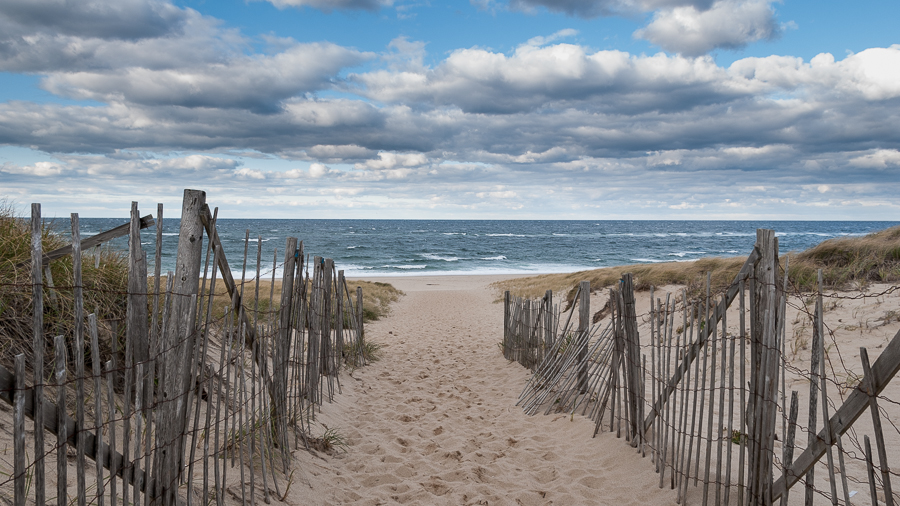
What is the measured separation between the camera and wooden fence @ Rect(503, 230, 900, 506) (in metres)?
2.39

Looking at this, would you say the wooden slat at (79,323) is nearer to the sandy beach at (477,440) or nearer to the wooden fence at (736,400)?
the sandy beach at (477,440)

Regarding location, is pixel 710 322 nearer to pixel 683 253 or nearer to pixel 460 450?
pixel 460 450

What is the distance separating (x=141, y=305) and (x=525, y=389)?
178 inches

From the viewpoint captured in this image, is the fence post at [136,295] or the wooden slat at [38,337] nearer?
the wooden slat at [38,337]

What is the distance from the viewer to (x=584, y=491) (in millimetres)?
3824

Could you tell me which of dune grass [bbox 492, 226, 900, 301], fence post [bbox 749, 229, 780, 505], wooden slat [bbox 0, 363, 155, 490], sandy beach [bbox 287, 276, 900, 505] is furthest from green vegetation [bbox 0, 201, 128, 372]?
dune grass [bbox 492, 226, 900, 301]

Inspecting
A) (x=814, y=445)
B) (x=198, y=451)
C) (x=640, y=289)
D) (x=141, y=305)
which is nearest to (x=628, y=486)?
(x=814, y=445)

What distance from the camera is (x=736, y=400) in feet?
19.8

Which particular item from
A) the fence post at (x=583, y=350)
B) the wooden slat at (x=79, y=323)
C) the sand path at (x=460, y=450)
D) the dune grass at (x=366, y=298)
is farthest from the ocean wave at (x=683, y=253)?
the wooden slat at (x=79, y=323)

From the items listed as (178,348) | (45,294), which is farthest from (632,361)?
(45,294)

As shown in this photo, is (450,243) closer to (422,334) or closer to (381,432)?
(422,334)

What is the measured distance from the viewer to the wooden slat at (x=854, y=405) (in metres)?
2.15

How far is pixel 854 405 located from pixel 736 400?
4145mm

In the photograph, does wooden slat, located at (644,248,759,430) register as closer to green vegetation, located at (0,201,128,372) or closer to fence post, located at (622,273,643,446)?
fence post, located at (622,273,643,446)
